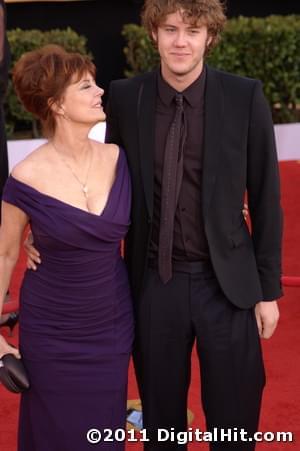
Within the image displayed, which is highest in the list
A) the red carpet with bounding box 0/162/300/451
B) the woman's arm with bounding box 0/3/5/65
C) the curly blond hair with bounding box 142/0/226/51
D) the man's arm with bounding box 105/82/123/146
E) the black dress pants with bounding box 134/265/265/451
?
the curly blond hair with bounding box 142/0/226/51

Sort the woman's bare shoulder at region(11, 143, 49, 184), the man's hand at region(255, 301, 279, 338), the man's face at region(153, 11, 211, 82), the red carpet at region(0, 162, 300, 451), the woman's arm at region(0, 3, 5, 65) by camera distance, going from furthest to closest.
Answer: the woman's arm at region(0, 3, 5, 65) → the red carpet at region(0, 162, 300, 451) → the man's hand at region(255, 301, 279, 338) → the woman's bare shoulder at region(11, 143, 49, 184) → the man's face at region(153, 11, 211, 82)

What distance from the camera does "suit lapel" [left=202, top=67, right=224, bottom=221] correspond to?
2730 millimetres

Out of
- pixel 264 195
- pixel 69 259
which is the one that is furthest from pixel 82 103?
pixel 264 195

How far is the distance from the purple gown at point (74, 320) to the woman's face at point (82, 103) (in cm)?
19

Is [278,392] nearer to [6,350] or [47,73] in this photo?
[6,350]

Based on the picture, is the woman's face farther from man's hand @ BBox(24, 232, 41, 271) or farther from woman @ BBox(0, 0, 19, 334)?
woman @ BBox(0, 0, 19, 334)

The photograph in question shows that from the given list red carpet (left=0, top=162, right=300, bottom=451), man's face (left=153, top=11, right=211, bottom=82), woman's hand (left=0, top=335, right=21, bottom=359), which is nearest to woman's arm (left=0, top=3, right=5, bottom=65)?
red carpet (left=0, top=162, right=300, bottom=451)

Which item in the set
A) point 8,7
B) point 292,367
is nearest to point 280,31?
point 8,7

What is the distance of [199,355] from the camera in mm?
2914

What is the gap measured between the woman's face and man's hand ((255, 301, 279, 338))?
2.68 feet

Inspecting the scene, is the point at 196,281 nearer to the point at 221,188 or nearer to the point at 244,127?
the point at 221,188

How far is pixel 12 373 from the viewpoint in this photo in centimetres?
281

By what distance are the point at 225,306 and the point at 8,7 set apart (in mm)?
6736

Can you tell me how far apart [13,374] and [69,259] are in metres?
0.42
